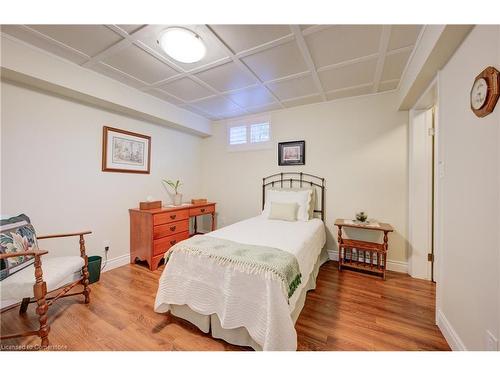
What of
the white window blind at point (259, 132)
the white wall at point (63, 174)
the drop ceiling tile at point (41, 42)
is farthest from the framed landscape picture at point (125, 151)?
the white window blind at point (259, 132)

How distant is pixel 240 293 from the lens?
127 centimetres

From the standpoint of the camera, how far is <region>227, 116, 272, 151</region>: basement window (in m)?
3.40

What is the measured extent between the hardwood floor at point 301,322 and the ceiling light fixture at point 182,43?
2.32m

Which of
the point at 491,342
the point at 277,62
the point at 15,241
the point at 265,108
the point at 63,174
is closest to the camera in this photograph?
the point at 491,342

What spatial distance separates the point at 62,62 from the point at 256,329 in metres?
3.02

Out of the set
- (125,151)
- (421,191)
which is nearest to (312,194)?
(421,191)

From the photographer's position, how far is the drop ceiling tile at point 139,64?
184 cm

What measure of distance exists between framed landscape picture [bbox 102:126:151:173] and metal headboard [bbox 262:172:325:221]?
6.56 feet

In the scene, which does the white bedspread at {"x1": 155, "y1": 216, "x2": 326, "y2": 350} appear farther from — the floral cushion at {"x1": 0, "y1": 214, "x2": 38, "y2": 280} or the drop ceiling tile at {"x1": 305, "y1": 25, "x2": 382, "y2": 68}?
the drop ceiling tile at {"x1": 305, "y1": 25, "x2": 382, "y2": 68}

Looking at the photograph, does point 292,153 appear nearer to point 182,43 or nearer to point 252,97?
point 252,97

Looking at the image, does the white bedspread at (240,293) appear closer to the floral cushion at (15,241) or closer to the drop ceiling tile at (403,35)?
the floral cushion at (15,241)

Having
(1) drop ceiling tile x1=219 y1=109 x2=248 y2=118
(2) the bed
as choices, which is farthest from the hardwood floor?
(1) drop ceiling tile x1=219 y1=109 x2=248 y2=118

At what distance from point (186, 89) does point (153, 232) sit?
1985 millimetres
